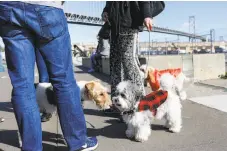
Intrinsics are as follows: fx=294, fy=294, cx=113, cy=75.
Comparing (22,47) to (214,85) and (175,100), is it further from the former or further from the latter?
(214,85)

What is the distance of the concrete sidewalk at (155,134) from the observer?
3070 mm

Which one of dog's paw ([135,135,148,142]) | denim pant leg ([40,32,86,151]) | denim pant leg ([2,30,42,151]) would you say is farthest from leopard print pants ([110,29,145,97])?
denim pant leg ([2,30,42,151])

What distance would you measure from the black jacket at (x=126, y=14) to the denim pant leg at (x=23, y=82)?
1.59 meters

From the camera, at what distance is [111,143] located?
322cm

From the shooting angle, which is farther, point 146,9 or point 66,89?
point 146,9

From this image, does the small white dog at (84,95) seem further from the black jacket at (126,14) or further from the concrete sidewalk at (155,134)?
the black jacket at (126,14)

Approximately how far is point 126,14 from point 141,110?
1307 millimetres

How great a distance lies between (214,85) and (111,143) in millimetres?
3942

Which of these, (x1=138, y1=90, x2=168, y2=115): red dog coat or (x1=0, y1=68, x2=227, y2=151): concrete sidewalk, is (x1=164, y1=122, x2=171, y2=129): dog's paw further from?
(x1=138, y1=90, x2=168, y2=115): red dog coat

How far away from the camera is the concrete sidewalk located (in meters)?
3.07

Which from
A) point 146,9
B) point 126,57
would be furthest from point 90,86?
point 146,9

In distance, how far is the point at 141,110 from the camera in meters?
3.25

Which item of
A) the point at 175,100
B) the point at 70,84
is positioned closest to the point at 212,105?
the point at 175,100

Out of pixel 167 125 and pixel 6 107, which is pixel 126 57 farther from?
pixel 6 107
